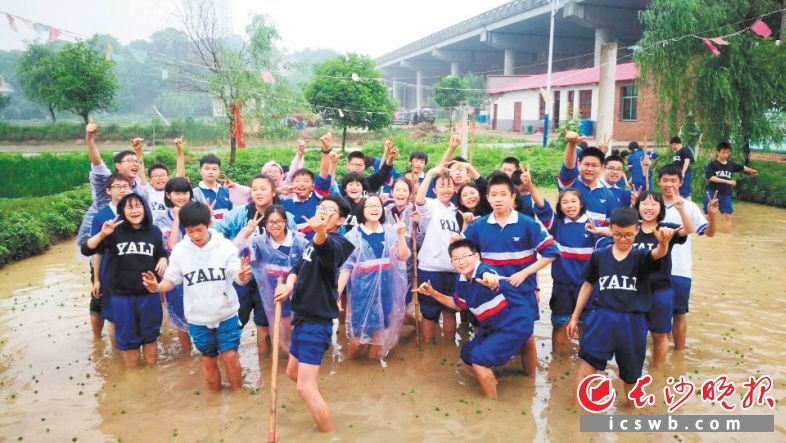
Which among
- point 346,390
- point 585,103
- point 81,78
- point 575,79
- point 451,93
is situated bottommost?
point 346,390

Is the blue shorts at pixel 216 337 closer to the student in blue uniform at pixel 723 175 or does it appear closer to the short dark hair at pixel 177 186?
the short dark hair at pixel 177 186

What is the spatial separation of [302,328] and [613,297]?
2.21 metres

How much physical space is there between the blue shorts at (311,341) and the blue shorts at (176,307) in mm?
1855

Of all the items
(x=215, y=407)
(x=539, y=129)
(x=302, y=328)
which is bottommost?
(x=215, y=407)

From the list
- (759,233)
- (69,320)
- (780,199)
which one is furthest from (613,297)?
(780,199)

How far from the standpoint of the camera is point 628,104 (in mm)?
25828

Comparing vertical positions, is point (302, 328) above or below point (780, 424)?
above

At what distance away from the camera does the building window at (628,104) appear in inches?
1001

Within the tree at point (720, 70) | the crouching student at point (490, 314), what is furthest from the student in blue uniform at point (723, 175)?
the crouching student at point (490, 314)

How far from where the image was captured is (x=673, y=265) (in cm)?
502

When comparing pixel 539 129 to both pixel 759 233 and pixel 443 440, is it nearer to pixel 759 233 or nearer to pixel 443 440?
pixel 759 233

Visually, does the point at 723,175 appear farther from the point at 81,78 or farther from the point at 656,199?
the point at 81,78

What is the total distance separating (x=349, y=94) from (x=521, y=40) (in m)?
22.4

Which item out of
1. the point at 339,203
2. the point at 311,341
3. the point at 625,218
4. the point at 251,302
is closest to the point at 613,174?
the point at 625,218
